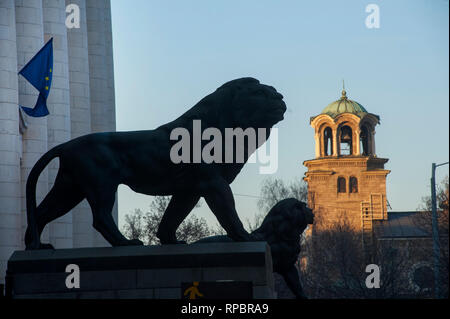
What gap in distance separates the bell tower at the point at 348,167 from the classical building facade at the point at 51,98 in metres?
68.8

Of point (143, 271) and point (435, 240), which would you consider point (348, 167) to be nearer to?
point (435, 240)

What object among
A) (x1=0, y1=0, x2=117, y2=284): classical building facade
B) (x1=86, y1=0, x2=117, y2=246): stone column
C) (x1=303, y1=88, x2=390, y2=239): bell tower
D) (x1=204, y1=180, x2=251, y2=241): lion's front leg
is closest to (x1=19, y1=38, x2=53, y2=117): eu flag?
(x1=0, y1=0, x2=117, y2=284): classical building facade

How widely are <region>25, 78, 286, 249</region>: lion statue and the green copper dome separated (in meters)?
97.1

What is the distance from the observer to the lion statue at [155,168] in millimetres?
12312

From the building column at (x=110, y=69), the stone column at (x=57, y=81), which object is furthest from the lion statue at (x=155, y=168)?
the building column at (x=110, y=69)

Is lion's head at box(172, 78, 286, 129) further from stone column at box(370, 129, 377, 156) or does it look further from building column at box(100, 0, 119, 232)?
stone column at box(370, 129, 377, 156)

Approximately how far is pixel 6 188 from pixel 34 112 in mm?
2377

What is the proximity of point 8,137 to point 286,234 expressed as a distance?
13.8 m

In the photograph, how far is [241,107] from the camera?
12.6m

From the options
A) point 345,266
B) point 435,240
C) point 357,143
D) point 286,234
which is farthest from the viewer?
point 357,143

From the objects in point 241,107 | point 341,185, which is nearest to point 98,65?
point 241,107

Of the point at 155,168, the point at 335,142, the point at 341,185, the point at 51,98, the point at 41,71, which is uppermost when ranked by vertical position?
the point at 335,142

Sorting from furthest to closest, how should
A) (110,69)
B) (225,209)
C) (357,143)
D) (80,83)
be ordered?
(357,143)
(110,69)
(80,83)
(225,209)

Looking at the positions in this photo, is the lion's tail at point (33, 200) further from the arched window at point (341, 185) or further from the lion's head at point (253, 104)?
the arched window at point (341, 185)
